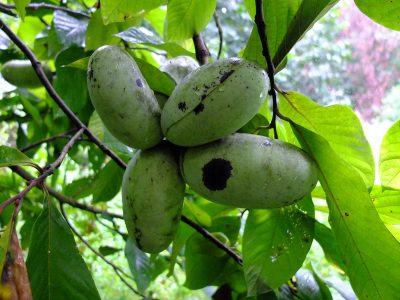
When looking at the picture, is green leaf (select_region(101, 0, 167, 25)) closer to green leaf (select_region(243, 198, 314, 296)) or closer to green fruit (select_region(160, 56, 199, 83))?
green fruit (select_region(160, 56, 199, 83))

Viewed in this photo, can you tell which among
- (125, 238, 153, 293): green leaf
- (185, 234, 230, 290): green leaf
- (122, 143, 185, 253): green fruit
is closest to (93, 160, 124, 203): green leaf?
(125, 238, 153, 293): green leaf

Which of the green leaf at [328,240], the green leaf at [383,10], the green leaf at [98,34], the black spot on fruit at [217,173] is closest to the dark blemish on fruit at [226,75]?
the black spot on fruit at [217,173]

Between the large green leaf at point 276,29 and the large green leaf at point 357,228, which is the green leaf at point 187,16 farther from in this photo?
the large green leaf at point 357,228

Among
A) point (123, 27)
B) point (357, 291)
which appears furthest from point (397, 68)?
point (357, 291)

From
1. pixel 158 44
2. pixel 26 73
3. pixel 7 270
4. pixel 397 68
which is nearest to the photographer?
pixel 7 270

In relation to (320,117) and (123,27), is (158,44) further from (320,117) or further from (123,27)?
(320,117)

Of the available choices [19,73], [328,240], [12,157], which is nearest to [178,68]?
[12,157]

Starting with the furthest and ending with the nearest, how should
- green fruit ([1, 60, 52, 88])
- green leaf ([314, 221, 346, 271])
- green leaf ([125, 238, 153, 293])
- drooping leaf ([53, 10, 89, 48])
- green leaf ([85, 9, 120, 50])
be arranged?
green leaf ([125, 238, 153, 293])
green fruit ([1, 60, 52, 88])
drooping leaf ([53, 10, 89, 48])
green leaf ([85, 9, 120, 50])
green leaf ([314, 221, 346, 271])
